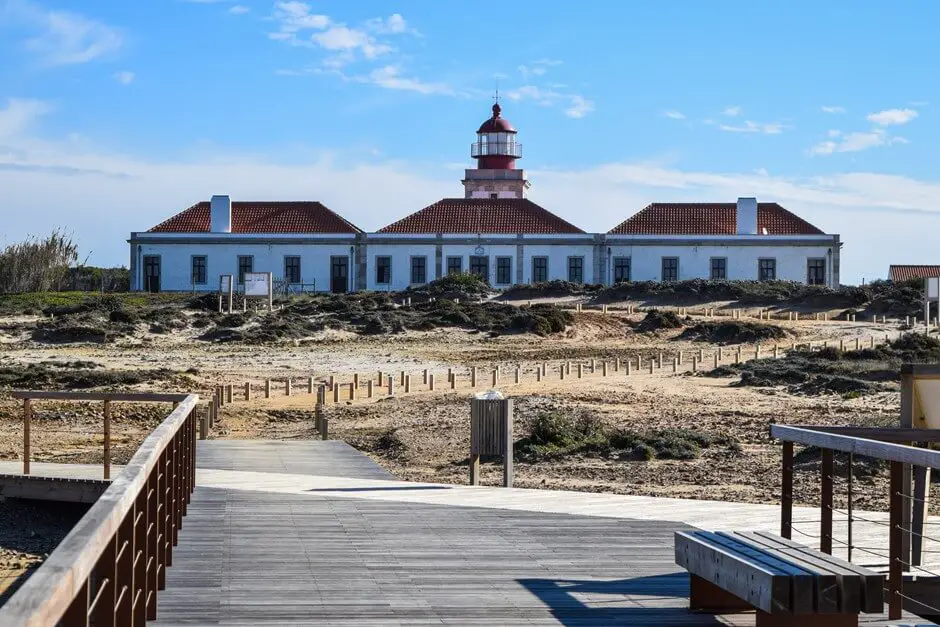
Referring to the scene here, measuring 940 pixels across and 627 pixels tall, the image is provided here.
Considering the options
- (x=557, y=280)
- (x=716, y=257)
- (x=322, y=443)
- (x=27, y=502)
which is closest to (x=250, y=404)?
(x=322, y=443)

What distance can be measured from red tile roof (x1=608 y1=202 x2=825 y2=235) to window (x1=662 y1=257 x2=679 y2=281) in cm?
117

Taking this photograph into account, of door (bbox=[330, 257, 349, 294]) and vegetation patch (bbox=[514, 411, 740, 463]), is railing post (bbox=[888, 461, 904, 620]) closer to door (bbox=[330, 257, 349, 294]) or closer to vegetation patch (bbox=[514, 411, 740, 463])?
vegetation patch (bbox=[514, 411, 740, 463])

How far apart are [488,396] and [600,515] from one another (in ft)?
9.03

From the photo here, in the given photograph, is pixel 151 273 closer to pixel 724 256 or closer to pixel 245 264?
pixel 245 264

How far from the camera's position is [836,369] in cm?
2967

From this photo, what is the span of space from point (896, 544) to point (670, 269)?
49719mm

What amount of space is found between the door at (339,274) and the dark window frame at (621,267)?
33.8 ft

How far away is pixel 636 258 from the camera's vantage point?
180 ft

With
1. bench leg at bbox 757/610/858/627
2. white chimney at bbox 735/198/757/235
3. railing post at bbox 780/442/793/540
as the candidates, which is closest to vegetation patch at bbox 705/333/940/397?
railing post at bbox 780/442/793/540

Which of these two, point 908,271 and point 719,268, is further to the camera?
point 908,271

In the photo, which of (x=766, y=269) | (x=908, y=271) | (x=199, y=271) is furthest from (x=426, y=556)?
(x=908, y=271)

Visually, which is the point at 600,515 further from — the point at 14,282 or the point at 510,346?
the point at 14,282

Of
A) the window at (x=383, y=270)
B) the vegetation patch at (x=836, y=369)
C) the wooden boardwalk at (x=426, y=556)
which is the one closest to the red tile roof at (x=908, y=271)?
the window at (x=383, y=270)

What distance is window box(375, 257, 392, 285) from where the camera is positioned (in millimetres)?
55000
